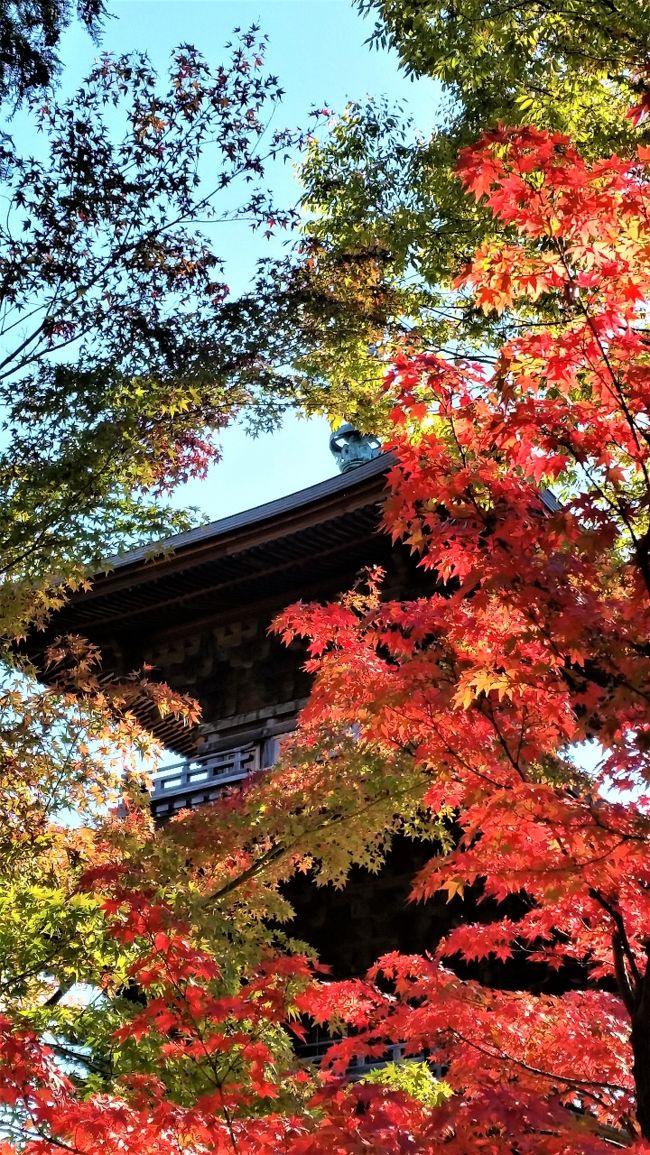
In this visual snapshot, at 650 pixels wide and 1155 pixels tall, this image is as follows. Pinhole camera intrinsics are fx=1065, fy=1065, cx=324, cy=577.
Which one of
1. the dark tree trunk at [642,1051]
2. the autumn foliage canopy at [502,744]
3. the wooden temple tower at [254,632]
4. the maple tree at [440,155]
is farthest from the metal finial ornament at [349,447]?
the dark tree trunk at [642,1051]

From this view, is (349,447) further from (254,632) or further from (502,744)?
(502,744)

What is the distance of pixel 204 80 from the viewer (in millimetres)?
6988

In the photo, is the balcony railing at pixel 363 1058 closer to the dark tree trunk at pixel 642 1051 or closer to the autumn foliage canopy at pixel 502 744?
the autumn foliage canopy at pixel 502 744

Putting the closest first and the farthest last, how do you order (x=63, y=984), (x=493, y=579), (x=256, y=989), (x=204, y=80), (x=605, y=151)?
(x=493, y=579), (x=256, y=989), (x=63, y=984), (x=204, y=80), (x=605, y=151)

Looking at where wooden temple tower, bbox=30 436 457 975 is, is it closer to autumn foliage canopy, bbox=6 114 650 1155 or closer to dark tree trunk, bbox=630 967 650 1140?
autumn foliage canopy, bbox=6 114 650 1155

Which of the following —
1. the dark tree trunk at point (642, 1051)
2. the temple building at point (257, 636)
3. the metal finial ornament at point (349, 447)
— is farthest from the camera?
the metal finial ornament at point (349, 447)

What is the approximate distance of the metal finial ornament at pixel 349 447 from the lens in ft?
55.3

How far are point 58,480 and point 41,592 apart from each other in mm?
723

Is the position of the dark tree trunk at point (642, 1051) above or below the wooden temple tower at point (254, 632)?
below

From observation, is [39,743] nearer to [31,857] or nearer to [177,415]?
[31,857]

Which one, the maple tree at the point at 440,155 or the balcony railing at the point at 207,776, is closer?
the maple tree at the point at 440,155

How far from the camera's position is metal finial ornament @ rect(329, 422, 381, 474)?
55.3 feet

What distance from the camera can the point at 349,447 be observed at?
1708 cm

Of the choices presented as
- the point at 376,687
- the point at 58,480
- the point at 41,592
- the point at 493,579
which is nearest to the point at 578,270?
the point at 493,579
